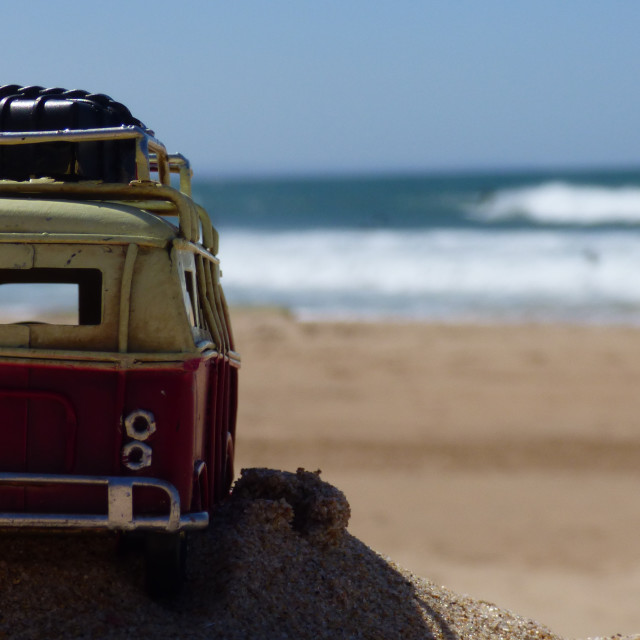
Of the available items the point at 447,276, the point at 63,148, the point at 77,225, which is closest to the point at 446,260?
the point at 447,276

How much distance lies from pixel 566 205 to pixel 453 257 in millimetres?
19100

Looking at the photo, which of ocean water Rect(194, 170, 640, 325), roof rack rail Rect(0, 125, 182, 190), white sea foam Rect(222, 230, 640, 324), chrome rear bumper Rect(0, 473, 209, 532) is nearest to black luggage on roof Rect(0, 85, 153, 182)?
roof rack rail Rect(0, 125, 182, 190)

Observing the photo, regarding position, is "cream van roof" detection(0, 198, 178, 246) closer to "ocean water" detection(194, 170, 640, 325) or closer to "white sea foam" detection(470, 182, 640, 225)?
"ocean water" detection(194, 170, 640, 325)

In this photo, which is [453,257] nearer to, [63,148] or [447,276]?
[447,276]

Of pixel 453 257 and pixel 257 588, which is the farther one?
pixel 453 257

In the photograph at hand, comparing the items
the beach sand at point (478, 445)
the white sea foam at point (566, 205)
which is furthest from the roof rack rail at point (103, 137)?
the white sea foam at point (566, 205)

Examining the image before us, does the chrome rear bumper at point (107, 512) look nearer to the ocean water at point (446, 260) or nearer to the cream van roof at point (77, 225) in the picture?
the cream van roof at point (77, 225)

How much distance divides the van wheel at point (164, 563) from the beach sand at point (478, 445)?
3.25m

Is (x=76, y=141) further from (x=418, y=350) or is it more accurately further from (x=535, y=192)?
(x=535, y=192)

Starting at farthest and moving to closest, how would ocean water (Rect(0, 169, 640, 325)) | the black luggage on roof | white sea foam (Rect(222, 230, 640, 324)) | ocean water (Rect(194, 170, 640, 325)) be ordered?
ocean water (Rect(194, 170, 640, 325)), ocean water (Rect(0, 169, 640, 325)), white sea foam (Rect(222, 230, 640, 324)), the black luggage on roof

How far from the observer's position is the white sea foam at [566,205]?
40.9 metres

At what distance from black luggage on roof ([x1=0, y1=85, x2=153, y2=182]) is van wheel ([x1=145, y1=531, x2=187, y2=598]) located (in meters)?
1.45

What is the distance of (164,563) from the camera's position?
12.1 ft

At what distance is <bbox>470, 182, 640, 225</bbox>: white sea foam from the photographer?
40.9 m
